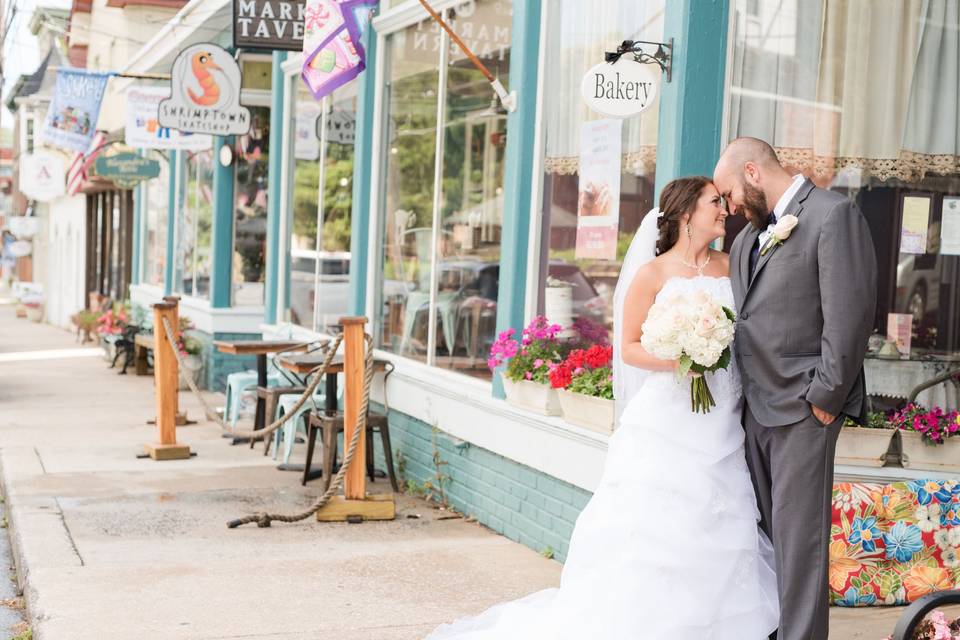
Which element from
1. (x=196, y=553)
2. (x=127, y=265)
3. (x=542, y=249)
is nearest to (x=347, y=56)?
(x=542, y=249)

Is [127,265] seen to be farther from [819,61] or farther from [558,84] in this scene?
[819,61]

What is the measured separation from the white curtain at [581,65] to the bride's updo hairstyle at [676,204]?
4.26 ft

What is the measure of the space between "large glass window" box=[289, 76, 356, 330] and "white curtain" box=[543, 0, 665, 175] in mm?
3676

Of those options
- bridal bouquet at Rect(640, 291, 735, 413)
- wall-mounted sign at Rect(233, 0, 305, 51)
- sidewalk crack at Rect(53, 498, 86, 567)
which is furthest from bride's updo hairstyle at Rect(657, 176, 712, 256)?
wall-mounted sign at Rect(233, 0, 305, 51)

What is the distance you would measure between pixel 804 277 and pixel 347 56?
15.9ft

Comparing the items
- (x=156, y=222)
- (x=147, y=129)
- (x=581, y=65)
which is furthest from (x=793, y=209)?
(x=156, y=222)

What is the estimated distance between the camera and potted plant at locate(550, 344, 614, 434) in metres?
6.09

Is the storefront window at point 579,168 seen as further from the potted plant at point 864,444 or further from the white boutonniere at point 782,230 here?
the white boutonniere at point 782,230

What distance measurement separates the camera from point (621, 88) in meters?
5.74

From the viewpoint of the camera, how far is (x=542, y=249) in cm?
703

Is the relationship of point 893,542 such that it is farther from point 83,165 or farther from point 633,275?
point 83,165

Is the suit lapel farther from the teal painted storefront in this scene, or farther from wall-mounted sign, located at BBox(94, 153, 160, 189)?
→ wall-mounted sign, located at BBox(94, 153, 160, 189)

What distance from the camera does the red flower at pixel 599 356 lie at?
20.9ft

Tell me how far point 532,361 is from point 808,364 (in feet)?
9.08
